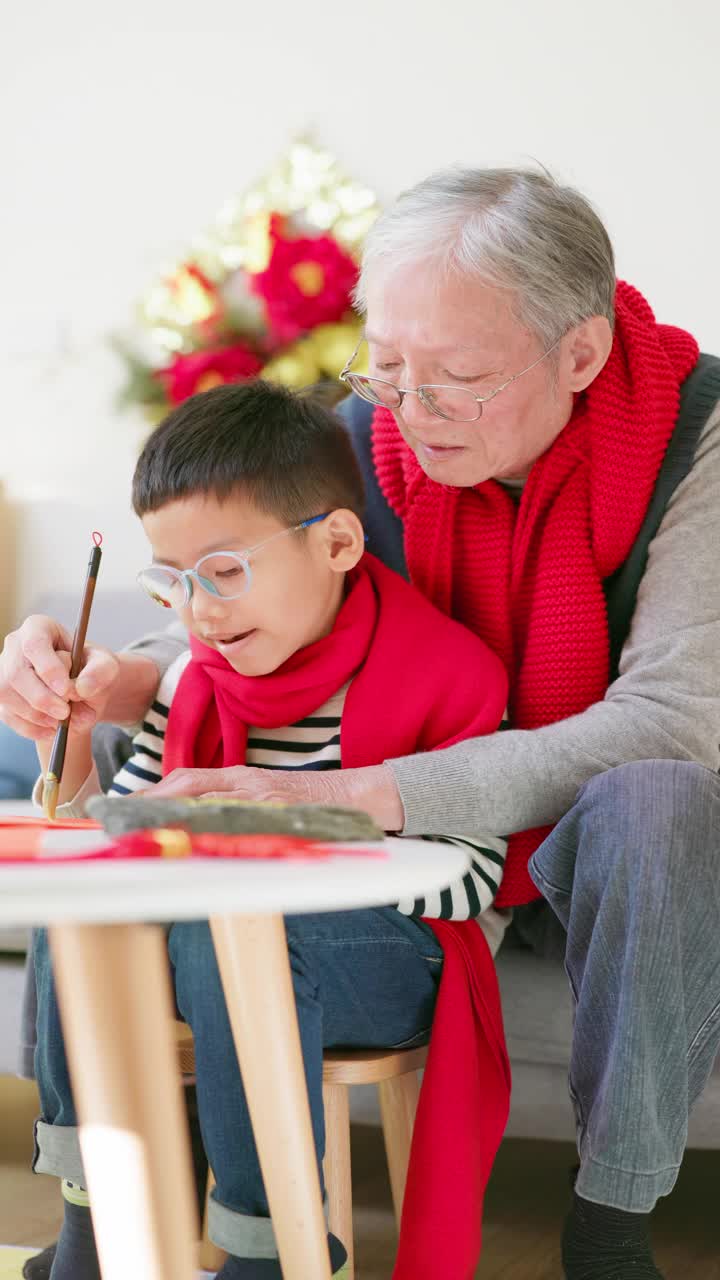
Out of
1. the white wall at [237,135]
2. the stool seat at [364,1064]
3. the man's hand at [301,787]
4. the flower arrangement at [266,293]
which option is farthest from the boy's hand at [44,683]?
the white wall at [237,135]

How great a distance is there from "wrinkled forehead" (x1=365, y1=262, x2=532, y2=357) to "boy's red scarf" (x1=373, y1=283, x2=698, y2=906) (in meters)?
0.09

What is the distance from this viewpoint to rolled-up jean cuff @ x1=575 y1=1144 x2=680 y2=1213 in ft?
3.38

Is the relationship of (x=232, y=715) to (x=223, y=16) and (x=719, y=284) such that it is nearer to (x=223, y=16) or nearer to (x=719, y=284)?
(x=719, y=284)

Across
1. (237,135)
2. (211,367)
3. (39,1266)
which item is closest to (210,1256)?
(39,1266)

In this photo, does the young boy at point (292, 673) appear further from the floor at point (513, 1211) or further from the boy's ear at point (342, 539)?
the floor at point (513, 1211)

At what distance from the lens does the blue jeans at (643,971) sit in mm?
1028

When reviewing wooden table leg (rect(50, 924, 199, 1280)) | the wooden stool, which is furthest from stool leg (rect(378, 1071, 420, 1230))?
wooden table leg (rect(50, 924, 199, 1280))

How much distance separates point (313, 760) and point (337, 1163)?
37cm

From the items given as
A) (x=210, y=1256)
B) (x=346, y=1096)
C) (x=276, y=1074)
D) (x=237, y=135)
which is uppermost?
(x=237, y=135)

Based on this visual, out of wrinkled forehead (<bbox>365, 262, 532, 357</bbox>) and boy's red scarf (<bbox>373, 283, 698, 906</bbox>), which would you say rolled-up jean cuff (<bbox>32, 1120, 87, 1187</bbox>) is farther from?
wrinkled forehead (<bbox>365, 262, 532, 357</bbox>)

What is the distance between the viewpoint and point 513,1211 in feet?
5.31

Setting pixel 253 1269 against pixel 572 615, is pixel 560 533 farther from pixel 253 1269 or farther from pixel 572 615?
pixel 253 1269

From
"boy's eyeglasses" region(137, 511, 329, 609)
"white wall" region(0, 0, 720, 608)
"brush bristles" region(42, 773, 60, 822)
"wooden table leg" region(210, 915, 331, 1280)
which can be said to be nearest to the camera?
"wooden table leg" region(210, 915, 331, 1280)

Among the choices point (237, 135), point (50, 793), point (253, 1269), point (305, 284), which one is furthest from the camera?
point (237, 135)
